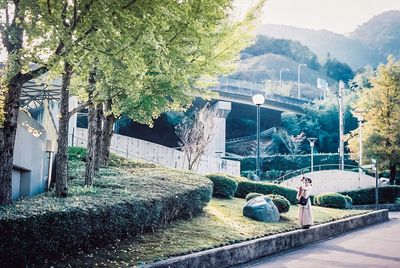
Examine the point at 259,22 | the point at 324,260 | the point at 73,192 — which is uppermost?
the point at 259,22

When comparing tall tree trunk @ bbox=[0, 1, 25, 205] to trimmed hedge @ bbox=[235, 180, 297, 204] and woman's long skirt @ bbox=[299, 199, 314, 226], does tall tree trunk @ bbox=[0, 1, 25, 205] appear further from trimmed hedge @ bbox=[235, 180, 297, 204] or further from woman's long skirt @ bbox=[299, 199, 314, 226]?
trimmed hedge @ bbox=[235, 180, 297, 204]

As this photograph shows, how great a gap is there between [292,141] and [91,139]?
46118 mm

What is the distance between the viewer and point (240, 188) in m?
19.8

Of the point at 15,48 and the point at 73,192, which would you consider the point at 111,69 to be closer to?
the point at 15,48

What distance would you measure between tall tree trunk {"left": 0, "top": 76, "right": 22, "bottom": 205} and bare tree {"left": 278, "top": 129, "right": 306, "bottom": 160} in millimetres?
46954

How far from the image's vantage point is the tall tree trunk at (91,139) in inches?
412

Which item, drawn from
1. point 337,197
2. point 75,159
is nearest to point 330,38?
point 337,197

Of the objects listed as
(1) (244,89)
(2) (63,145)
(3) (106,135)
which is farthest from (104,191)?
(1) (244,89)

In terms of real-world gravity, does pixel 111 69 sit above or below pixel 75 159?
above

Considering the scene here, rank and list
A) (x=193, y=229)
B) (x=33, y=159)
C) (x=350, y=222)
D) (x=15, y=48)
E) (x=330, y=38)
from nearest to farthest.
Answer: (x=15, y=48) → (x=193, y=229) → (x=33, y=159) → (x=350, y=222) → (x=330, y=38)

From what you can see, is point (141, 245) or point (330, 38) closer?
point (141, 245)

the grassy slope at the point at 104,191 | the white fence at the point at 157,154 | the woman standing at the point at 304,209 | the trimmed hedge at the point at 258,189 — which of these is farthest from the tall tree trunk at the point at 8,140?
the white fence at the point at 157,154

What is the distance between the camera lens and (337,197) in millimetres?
21953

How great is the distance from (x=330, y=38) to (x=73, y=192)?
149 m
